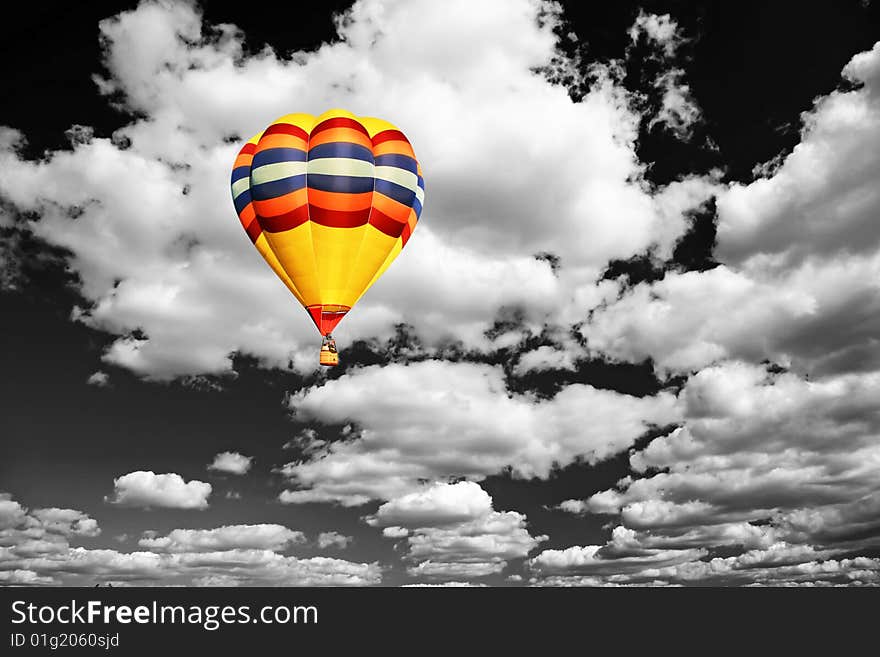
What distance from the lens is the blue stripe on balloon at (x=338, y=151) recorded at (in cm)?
4444

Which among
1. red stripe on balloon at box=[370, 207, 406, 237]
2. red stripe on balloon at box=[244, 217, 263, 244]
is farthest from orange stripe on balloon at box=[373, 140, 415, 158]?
red stripe on balloon at box=[244, 217, 263, 244]

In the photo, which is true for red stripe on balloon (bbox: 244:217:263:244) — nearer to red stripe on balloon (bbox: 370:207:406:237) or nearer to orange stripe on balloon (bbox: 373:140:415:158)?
red stripe on balloon (bbox: 370:207:406:237)

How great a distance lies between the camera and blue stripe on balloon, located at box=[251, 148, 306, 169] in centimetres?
4472

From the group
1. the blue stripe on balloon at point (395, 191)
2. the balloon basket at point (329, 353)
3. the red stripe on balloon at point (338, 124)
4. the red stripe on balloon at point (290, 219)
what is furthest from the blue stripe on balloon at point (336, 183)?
the balloon basket at point (329, 353)

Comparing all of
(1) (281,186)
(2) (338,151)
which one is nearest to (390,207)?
(2) (338,151)

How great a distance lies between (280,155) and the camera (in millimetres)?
44781

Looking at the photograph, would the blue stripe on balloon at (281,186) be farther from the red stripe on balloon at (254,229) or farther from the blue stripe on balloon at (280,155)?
the red stripe on balloon at (254,229)

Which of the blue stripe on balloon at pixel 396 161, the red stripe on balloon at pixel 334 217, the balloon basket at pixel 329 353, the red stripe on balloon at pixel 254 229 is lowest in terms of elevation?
the balloon basket at pixel 329 353

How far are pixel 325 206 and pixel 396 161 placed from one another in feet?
17.5

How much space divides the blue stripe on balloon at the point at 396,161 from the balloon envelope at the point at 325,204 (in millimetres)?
60

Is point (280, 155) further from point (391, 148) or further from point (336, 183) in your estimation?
point (391, 148)

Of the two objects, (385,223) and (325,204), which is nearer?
(325,204)

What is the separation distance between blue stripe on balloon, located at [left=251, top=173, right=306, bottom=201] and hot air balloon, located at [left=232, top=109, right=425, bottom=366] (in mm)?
58
